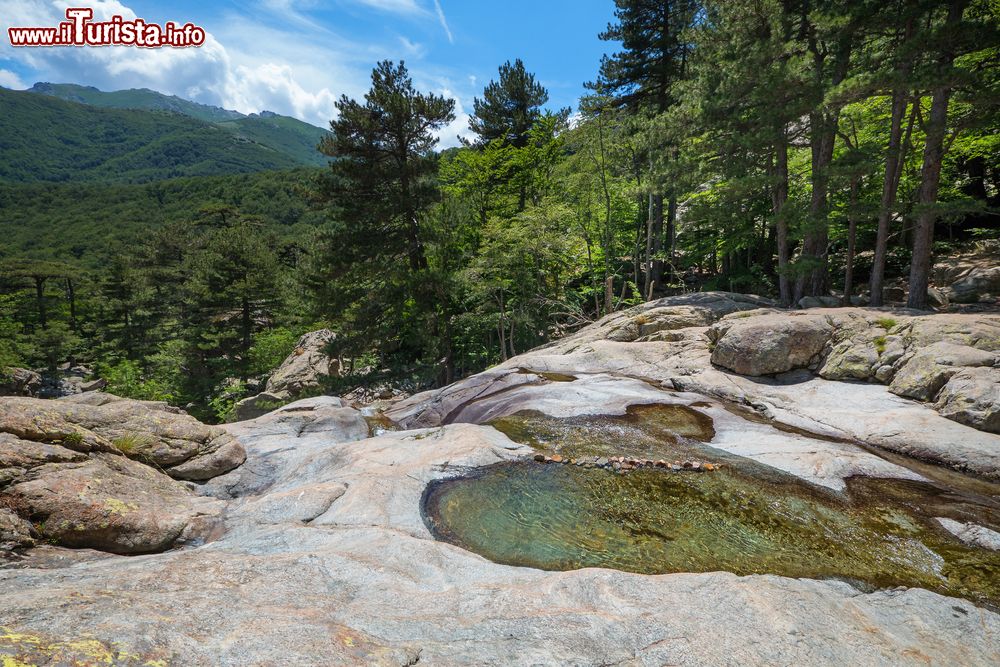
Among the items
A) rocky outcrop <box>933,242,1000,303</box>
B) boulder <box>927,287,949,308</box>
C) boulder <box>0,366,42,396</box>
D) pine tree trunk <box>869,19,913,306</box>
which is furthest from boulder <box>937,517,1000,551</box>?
boulder <box>0,366,42,396</box>

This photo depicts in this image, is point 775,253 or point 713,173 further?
point 775,253

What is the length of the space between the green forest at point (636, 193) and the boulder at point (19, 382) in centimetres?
278

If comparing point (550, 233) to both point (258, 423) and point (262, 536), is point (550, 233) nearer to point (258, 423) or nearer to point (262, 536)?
point (258, 423)

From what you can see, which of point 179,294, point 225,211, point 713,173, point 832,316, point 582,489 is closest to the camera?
point 582,489

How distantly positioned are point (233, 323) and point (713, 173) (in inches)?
1141

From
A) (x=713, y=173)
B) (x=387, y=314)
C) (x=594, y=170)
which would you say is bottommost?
(x=387, y=314)

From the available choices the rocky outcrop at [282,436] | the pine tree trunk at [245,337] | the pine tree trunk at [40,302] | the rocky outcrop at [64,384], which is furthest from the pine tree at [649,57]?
the pine tree trunk at [40,302]

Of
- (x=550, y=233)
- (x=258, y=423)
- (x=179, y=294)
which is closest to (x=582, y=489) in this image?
(x=258, y=423)

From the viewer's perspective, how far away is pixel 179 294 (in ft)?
127

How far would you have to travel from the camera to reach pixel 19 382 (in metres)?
35.4

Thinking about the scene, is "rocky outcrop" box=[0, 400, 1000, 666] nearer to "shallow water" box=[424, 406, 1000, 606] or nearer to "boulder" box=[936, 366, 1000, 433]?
"shallow water" box=[424, 406, 1000, 606]

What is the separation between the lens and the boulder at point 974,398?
24.8ft

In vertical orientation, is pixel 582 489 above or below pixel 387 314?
below

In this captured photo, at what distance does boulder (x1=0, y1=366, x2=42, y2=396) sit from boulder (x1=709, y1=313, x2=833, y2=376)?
4491cm
